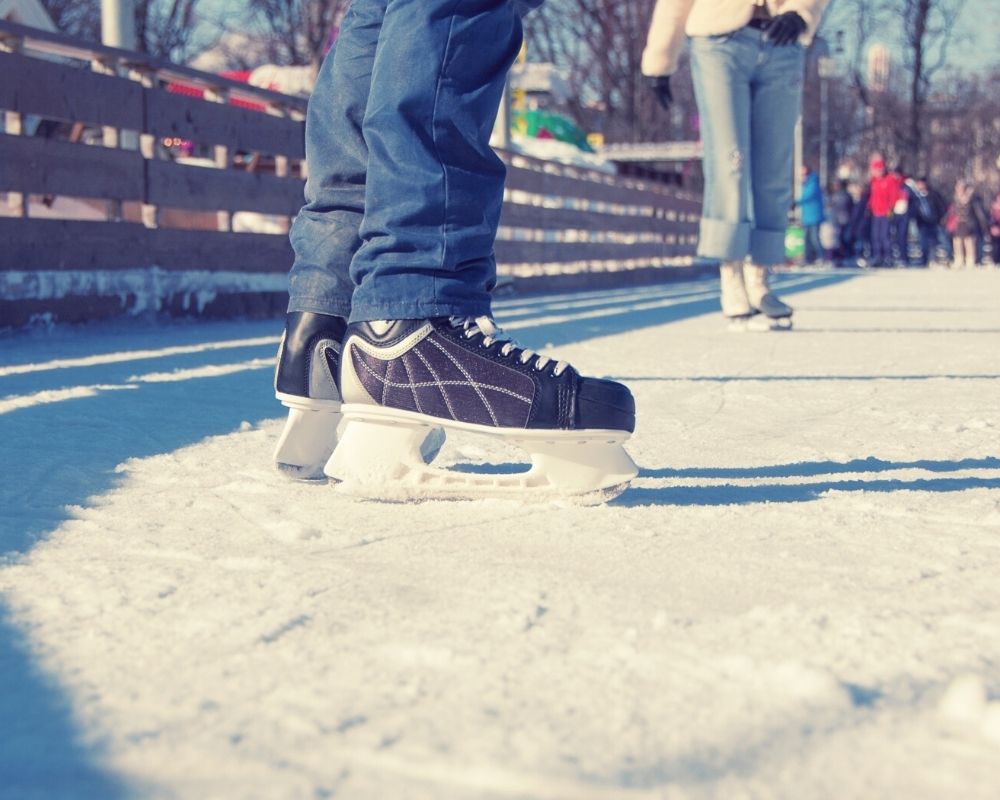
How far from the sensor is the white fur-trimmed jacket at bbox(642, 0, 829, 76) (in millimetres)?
4629

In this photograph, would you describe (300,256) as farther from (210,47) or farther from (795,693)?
(210,47)

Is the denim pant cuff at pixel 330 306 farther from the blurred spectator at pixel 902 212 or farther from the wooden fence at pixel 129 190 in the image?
the blurred spectator at pixel 902 212

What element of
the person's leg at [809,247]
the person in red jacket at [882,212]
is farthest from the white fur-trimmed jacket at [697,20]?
the person's leg at [809,247]

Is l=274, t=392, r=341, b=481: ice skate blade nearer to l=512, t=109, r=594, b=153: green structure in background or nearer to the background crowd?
l=512, t=109, r=594, b=153: green structure in background

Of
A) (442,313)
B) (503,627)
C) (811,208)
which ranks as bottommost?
(503,627)

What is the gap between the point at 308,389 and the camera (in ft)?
5.76

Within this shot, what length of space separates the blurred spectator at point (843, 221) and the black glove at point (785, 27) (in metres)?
17.1

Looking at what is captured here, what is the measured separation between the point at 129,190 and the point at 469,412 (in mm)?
4002

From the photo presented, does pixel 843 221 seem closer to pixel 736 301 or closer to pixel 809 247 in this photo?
pixel 809 247

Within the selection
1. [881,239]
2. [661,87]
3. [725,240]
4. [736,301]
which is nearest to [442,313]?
[725,240]

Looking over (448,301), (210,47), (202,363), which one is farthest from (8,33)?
(210,47)

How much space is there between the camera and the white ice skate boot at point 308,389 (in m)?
1.76

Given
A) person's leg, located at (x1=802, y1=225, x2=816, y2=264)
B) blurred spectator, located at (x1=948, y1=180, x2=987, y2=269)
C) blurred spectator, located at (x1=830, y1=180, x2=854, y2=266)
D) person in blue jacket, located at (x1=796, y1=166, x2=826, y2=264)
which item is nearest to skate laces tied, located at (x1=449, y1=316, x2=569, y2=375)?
person in blue jacket, located at (x1=796, y1=166, x2=826, y2=264)

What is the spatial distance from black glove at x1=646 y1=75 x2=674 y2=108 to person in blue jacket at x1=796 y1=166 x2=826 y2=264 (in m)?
15.1
